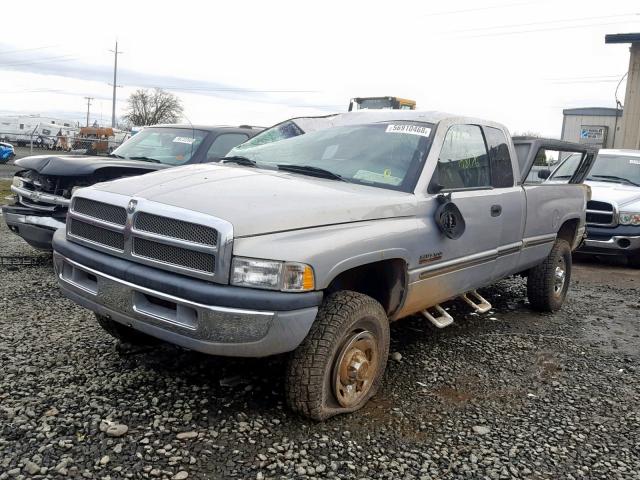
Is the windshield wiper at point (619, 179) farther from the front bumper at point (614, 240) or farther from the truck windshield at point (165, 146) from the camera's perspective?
the truck windshield at point (165, 146)

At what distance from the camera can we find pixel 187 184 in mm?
3311

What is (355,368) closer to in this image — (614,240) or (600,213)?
(614,240)

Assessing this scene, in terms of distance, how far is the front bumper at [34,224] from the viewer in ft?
19.7

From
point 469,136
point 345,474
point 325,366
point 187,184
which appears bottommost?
point 345,474

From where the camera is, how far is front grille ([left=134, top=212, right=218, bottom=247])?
2836 mm

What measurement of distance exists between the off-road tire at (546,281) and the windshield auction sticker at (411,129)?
2.40 metres

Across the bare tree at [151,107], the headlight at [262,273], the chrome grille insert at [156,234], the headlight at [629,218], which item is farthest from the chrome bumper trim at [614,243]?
the bare tree at [151,107]

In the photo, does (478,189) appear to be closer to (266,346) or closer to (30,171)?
(266,346)

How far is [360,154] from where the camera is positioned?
13.2 feet

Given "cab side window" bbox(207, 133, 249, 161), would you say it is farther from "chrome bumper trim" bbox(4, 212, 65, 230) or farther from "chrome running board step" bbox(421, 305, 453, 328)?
"chrome running board step" bbox(421, 305, 453, 328)

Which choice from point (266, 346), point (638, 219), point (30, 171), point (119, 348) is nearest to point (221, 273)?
point (266, 346)

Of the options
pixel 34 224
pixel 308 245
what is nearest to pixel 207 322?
pixel 308 245

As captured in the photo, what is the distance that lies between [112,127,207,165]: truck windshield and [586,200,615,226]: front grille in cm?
616

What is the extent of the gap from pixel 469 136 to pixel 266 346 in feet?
8.42
